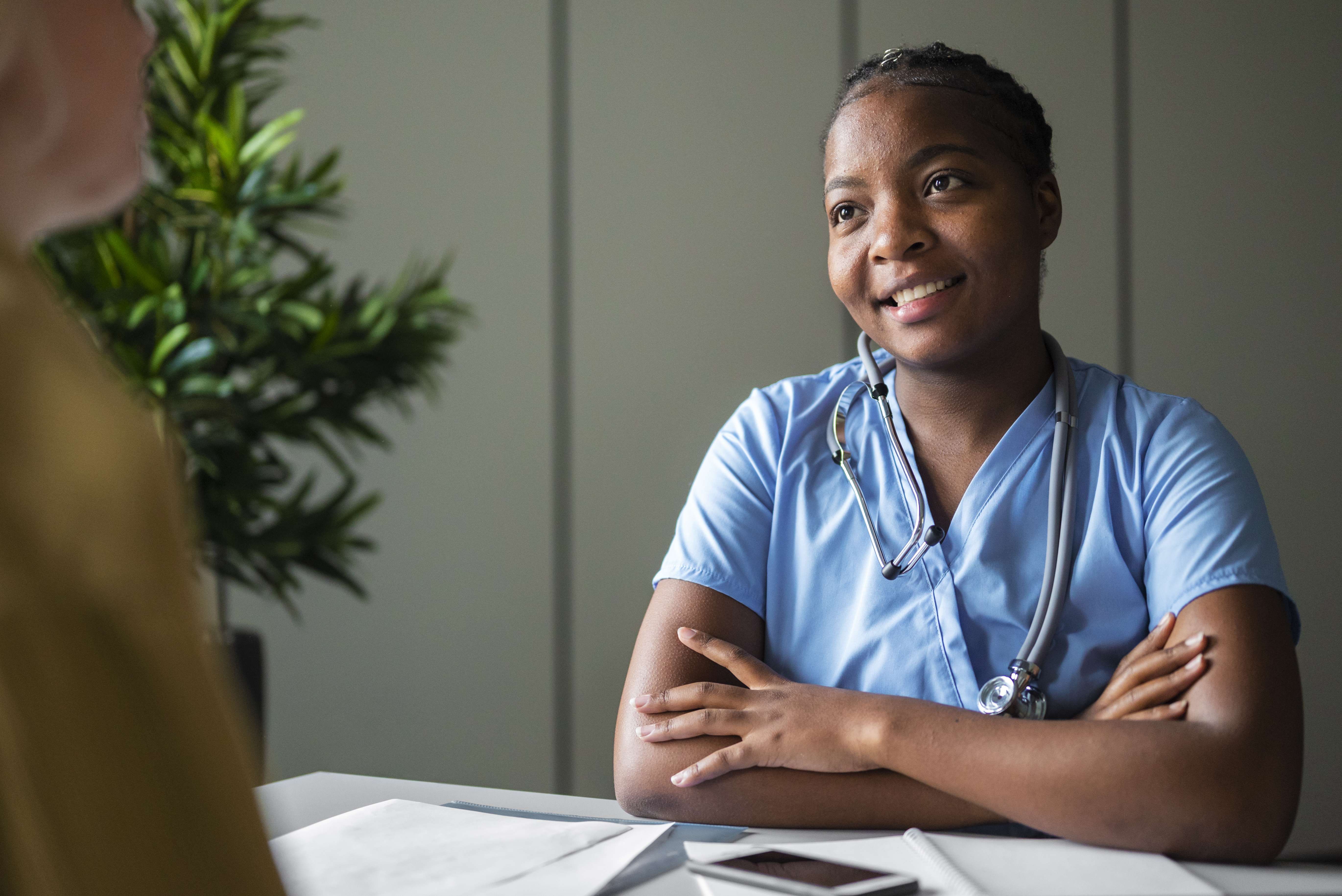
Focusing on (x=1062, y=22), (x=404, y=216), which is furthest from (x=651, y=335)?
(x=1062, y=22)

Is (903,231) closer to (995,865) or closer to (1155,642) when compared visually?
(1155,642)

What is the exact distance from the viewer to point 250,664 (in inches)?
98.7

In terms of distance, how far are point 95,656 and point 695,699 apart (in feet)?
3.40

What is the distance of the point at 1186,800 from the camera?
3.17ft

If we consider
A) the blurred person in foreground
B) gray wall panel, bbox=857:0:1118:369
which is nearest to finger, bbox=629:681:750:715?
the blurred person in foreground

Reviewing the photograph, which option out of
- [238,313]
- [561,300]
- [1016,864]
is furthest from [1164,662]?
[561,300]

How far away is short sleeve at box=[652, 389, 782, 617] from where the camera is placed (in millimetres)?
1371

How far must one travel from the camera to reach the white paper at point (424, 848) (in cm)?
81

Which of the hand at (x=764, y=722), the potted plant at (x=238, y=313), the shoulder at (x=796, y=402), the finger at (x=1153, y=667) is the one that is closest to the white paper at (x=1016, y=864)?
the hand at (x=764, y=722)

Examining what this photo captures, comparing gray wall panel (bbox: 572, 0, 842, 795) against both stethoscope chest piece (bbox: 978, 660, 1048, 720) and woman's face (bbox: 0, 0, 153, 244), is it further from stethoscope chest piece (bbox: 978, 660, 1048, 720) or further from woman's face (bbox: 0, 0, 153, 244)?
woman's face (bbox: 0, 0, 153, 244)

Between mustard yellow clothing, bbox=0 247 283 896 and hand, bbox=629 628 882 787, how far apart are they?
36.8 inches

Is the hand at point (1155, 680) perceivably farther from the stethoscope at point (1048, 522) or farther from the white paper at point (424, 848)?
the white paper at point (424, 848)

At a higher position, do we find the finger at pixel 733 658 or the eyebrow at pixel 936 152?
the eyebrow at pixel 936 152

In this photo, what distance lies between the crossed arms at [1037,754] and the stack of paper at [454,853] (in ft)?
0.53
